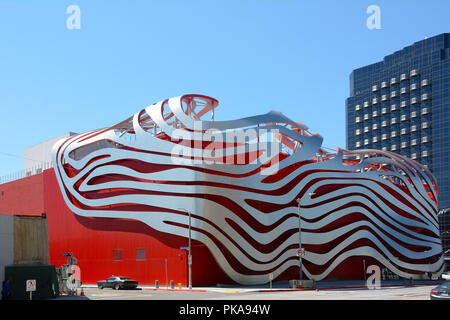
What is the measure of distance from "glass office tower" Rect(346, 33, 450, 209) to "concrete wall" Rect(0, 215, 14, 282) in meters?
115

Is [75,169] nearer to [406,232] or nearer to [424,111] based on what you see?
[406,232]

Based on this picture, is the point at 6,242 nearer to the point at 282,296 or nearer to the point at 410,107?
the point at 282,296

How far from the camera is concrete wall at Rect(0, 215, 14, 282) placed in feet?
113

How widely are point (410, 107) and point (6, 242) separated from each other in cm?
12111

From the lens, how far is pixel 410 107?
454ft

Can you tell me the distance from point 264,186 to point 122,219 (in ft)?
51.0

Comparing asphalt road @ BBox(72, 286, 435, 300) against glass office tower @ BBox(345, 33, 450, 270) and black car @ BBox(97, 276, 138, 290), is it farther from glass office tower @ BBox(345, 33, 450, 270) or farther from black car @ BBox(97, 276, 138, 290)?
glass office tower @ BBox(345, 33, 450, 270)

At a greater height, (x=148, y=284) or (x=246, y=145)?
(x=246, y=145)

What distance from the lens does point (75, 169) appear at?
65000 millimetres

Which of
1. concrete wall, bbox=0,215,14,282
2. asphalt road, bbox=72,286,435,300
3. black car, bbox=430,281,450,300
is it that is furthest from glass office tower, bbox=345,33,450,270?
concrete wall, bbox=0,215,14,282

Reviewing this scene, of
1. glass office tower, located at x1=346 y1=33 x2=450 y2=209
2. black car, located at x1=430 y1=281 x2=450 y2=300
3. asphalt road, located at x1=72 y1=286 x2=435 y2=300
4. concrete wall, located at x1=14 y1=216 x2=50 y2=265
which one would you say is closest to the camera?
black car, located at x1=430 y1=281 x2=450 y2=300

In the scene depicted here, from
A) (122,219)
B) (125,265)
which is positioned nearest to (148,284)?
(125,265)

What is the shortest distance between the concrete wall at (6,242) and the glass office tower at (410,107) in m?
115

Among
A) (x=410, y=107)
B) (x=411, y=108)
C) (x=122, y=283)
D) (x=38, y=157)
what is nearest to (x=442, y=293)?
(x=122, y=283)
